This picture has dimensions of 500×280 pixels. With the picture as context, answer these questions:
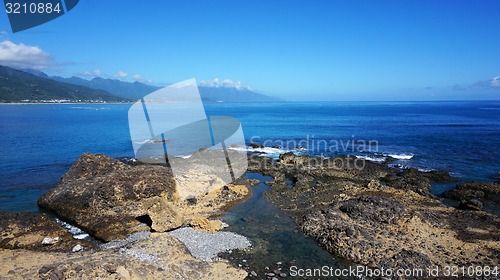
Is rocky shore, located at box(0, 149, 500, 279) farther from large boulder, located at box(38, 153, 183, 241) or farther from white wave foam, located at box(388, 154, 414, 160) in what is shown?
white wave foam, located at box(388, 154, 414, 160)

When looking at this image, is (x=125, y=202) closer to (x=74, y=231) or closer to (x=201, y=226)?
(x=74, y=231)

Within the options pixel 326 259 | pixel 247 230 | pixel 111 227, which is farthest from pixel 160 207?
pixel 326 259

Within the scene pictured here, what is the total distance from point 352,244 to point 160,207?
11.5m

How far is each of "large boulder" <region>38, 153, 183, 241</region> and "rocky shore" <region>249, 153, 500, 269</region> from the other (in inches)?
339

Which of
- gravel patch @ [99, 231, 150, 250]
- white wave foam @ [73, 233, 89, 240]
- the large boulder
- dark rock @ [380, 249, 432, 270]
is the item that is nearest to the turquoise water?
dark rock @ [380, 249, 432, 270]

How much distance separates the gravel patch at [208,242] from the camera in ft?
50.4

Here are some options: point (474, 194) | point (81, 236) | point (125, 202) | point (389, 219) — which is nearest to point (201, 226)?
point (125, 202)

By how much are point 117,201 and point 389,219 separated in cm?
1817

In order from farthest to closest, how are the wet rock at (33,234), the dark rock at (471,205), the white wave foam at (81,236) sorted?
the dark rock at (471,205), the white wave foam at (81,236), the wet rock at (33,234)

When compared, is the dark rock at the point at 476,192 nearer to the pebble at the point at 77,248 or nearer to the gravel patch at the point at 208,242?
the gravel patch at the point at 208,242

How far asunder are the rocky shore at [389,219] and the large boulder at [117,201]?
28.3ft

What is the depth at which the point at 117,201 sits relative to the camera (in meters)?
21.1

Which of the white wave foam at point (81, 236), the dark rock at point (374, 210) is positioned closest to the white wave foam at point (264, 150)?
the dark rock at point (374, 210)

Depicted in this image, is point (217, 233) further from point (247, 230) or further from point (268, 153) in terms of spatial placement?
point (268, 153)
